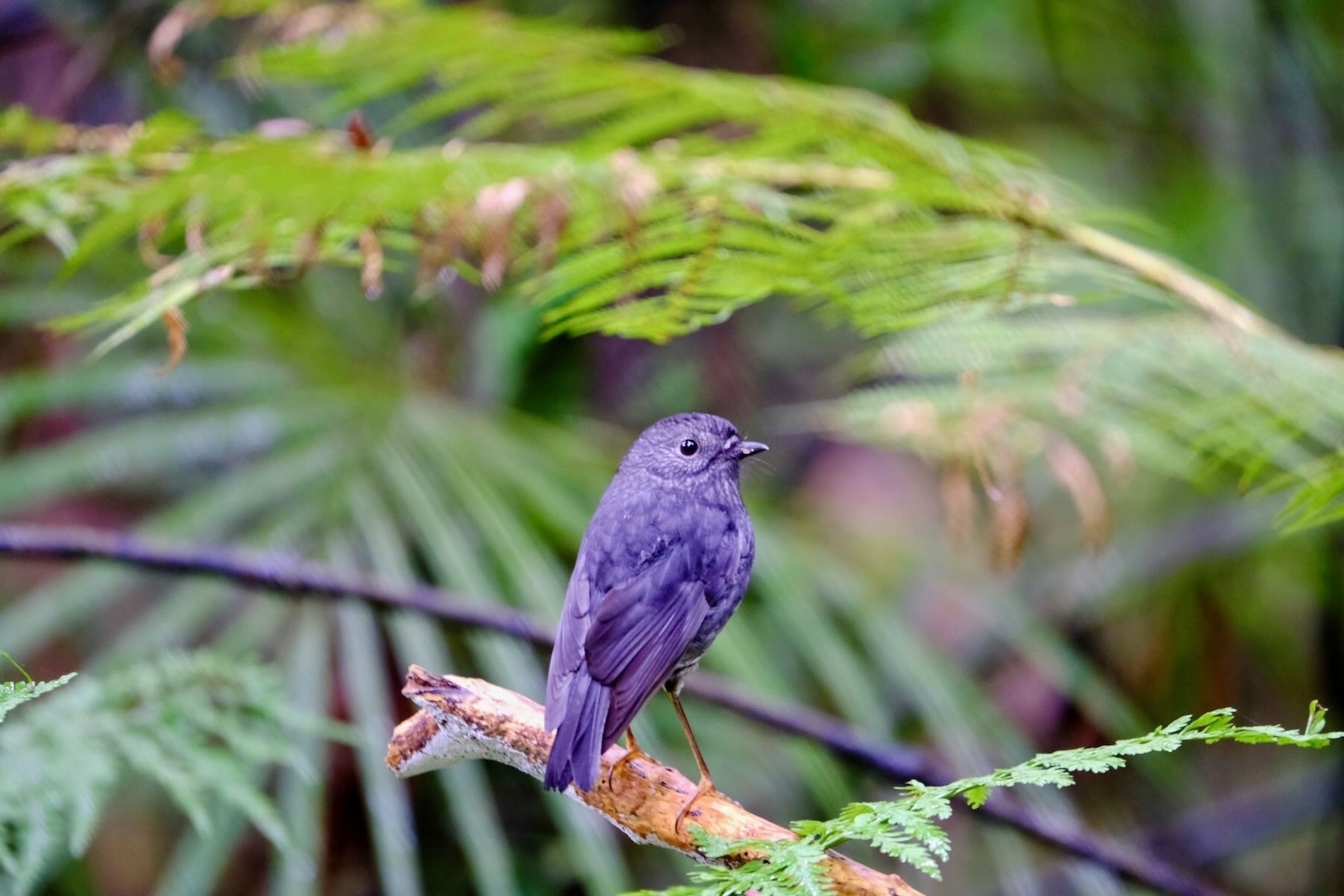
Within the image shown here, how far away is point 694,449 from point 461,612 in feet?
1.65

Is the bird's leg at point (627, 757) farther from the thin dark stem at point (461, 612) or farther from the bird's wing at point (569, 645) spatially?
the thin dark stem at point (461, 612)

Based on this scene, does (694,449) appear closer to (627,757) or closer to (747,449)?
(747,449)

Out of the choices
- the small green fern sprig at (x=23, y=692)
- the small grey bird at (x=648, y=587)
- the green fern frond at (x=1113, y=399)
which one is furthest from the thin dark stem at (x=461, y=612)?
the small green fern sprig at (x=23, y=692)

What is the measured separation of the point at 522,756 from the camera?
1461 mm

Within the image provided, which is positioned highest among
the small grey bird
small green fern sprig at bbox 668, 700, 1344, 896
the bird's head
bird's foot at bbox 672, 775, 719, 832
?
small green fern sprig at bbox 668, 700, 1344, 896

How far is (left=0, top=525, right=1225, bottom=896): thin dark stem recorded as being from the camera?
6.42ft

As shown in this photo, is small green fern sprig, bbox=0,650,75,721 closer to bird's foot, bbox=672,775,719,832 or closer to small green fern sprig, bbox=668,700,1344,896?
small green fern sprig, bbox=668,700,1344,896

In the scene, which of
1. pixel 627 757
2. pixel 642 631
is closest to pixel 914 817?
pixel 627 757

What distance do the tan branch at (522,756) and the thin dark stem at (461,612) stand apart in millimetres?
571

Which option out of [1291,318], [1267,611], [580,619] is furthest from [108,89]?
[1267,611]

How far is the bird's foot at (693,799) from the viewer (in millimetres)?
1335

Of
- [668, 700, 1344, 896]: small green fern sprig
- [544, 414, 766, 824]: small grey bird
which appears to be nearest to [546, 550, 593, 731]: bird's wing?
[544, 414, 766, 824]: small grey bird

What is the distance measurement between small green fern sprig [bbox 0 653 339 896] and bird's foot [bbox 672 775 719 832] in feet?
2.46

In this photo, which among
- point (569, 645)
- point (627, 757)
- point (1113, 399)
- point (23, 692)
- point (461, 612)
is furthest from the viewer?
point (1113, 399)
